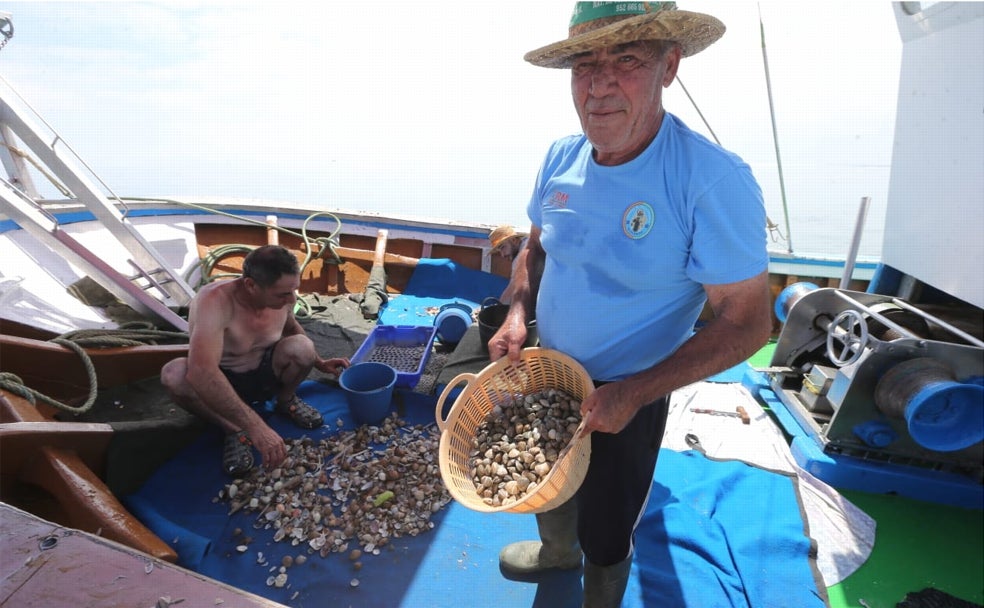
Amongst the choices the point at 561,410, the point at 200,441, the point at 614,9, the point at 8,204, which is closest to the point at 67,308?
the point at 8,204

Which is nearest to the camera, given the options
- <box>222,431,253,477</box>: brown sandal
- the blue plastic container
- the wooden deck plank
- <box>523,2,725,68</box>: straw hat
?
the wooden deck plank

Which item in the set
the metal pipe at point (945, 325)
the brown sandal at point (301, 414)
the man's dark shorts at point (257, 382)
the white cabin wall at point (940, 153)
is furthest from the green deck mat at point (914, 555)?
the man's dark shorts at point (257, 382)

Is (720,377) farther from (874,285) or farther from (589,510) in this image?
(589,510)

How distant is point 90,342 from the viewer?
2.73 metres

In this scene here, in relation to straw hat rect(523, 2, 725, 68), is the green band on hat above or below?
above

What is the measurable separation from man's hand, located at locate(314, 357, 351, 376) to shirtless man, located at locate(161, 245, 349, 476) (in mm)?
115

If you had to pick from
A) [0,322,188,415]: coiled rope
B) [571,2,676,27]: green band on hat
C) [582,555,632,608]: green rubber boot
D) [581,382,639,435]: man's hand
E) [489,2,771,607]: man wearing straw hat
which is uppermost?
[571,2,676,27]: green band on hat

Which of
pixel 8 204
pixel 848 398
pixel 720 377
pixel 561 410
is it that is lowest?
pixel 720 377

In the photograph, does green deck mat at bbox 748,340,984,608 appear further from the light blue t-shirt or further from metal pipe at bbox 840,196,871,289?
the light blue t-shirt

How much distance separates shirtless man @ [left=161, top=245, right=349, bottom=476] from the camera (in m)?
2.39

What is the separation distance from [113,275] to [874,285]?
207 inches

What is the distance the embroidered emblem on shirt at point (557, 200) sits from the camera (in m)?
1.45

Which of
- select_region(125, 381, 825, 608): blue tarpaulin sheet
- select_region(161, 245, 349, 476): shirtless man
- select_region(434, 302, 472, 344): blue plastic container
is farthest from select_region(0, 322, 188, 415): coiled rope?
select_region(434, 302, 472, 344): blue plastic container

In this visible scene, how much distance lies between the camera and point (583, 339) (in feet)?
4.92
